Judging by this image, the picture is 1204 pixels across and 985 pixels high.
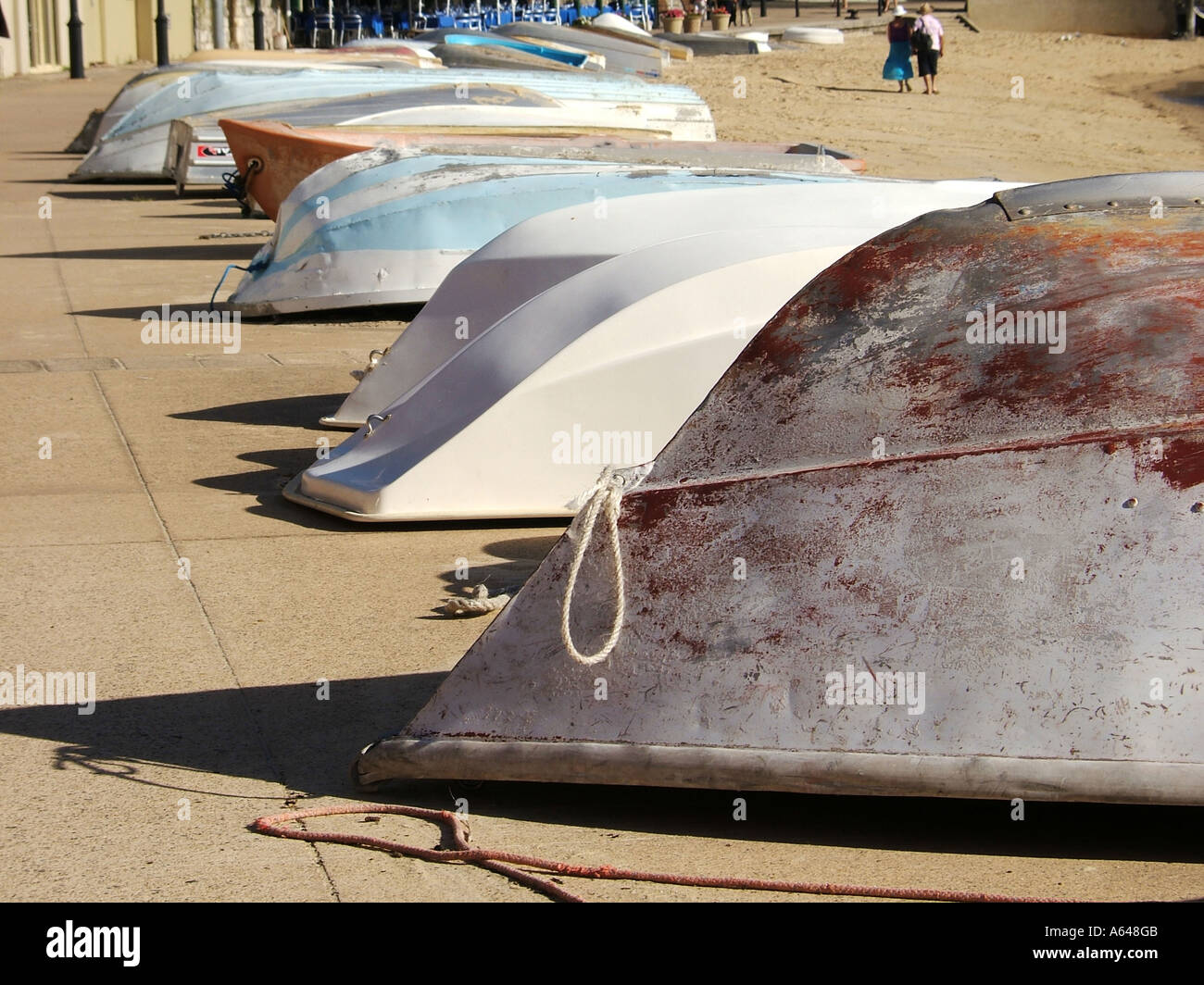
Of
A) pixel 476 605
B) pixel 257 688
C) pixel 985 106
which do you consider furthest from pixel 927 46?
pixel 257 688

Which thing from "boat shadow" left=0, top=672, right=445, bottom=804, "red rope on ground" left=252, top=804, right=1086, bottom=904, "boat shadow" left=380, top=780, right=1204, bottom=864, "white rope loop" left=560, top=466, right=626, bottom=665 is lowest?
"boat shadow" left=380, top=780, right=1204, bottom=864

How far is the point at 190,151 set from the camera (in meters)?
15.7

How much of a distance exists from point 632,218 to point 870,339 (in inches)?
128

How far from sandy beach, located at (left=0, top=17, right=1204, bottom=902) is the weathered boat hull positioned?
15 cm

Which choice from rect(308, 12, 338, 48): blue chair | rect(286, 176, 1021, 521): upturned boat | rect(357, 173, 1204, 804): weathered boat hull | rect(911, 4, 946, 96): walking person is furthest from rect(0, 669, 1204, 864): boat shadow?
rect(308, 12, 338, 48): blue chair

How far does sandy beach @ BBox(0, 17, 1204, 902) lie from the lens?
2852 millimetres

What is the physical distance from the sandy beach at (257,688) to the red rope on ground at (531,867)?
0.10 feet

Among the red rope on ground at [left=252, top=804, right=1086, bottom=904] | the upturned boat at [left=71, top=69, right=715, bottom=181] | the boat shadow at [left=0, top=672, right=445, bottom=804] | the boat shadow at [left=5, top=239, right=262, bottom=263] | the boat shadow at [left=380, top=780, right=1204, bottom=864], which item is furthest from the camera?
the upturned boat at [left=71, top=69, right=715, bottom=181]

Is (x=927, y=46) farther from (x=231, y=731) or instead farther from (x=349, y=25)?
(x=231, y=731)

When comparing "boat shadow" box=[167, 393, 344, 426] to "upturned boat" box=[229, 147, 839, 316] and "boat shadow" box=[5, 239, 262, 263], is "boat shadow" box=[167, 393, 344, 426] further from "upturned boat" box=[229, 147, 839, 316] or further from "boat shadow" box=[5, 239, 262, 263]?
"boat shadow" box=[5, 239, 262, 263]

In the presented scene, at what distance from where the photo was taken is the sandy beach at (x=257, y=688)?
2.85 m

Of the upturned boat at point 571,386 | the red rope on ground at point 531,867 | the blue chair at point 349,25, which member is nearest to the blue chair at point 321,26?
the blue chair at point 349,25

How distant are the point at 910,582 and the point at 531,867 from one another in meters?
0.90

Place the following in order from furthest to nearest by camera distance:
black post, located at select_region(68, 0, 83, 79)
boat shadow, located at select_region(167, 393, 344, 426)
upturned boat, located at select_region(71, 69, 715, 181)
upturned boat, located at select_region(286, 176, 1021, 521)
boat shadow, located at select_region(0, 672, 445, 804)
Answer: black post, located at select_region(68, 0, 83, 79)
upturned boat, located at select_region(71, 69, 715, 181)
boat shadow, located at select_region(167, 393, 344, 426)
upturned boat, located at select_region(286, 176, 1021, 521)
boat shadow, located at select_region(0, 672, 445, 804)
